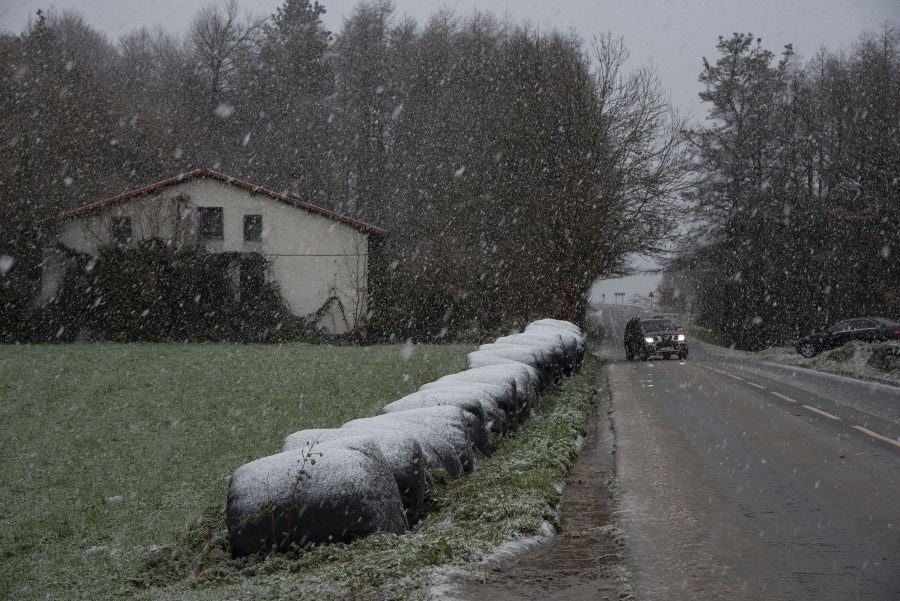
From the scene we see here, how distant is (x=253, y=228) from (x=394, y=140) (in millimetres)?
15003

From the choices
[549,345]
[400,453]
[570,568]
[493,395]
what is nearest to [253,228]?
[549,345]

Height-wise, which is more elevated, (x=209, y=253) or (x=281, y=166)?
(x=281, y=166)

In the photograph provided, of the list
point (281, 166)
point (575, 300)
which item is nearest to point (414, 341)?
point (575, 300)

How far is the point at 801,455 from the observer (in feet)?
33.9

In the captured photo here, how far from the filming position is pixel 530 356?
610 inches

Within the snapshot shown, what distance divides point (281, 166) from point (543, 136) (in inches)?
871

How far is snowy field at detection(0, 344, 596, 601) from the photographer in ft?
18.8

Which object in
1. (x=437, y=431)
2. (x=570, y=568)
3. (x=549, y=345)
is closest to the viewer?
(x=570, y=568)

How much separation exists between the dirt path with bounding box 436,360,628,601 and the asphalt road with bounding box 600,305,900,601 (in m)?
0.21

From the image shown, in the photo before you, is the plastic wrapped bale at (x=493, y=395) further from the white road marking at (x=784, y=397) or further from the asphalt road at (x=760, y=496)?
the white road marking at (x=784, y=397)

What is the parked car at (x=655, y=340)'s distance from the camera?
29.8m

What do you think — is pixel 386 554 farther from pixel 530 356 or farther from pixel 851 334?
pixel 851 334

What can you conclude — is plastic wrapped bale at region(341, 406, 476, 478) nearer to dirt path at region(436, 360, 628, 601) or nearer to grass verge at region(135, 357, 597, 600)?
grass verge at region(135, 357, 597, 600)

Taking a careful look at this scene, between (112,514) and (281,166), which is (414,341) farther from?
(112,514)
